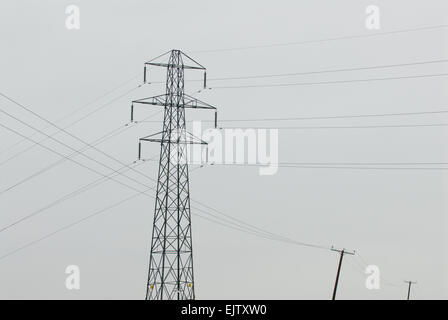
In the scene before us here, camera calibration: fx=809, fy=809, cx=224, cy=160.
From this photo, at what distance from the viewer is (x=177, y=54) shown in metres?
50.0

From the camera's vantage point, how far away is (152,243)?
45656 mm
